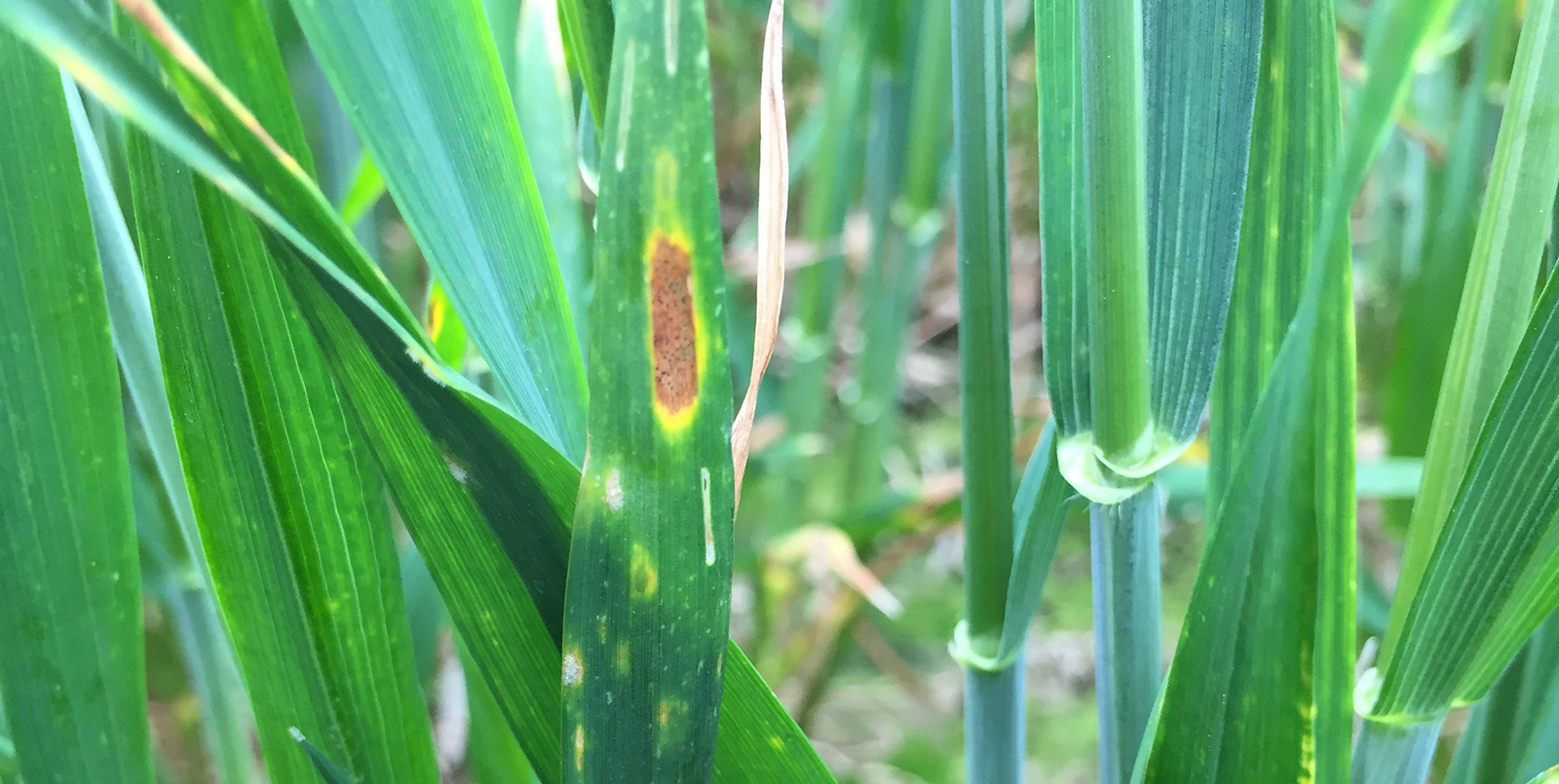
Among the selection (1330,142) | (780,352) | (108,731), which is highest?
(780,352)

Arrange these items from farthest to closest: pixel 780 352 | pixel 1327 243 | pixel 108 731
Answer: pixel 780 352
pixel 108 731
pixel 1327 243

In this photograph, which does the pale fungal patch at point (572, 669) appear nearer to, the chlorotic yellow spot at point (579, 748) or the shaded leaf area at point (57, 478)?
the chlorotic yellow spot at point (579, 748)

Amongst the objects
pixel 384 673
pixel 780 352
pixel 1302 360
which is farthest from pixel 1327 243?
pixel 780 352

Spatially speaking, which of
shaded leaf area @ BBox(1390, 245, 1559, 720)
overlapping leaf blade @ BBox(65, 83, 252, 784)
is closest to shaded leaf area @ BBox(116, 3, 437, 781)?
overlapping leaf blade @ BBox(65, 83, 252, 784)

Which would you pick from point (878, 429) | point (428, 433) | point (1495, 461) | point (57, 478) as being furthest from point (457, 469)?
point (878, 429)

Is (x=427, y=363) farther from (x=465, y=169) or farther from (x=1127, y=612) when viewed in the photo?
(x=1127, y=612)

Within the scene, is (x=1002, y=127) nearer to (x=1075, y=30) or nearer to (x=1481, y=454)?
(x=1075, y=30)

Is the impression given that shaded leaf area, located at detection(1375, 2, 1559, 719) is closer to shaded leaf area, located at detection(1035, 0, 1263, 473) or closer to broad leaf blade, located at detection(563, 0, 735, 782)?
shaded leaf area, located at detection(1035, 0, 1263, 473)
